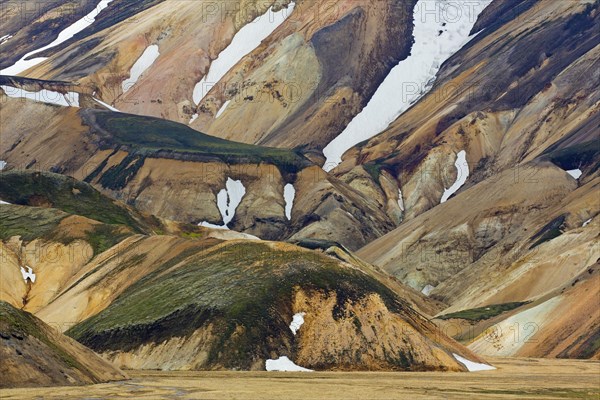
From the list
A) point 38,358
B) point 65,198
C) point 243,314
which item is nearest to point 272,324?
point 243,314

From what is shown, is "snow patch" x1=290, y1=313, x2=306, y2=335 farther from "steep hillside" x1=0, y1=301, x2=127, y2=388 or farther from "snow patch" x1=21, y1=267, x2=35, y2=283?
"snow patch" x1=21, y1=267, x2=35, y2=283

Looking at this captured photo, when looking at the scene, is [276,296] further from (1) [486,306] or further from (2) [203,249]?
(1) [486,306]

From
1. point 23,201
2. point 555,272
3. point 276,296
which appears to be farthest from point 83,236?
point 555,272

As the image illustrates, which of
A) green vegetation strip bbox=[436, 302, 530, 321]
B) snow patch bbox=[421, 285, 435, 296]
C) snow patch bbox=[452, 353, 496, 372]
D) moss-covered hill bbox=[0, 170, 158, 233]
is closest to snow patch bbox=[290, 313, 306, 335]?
snow patch bbox=[452, 353, 496, 372]

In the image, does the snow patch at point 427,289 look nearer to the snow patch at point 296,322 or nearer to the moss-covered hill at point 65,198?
the moss-covered hill at point 65,198

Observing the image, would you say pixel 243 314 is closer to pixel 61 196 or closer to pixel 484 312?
pixel 484 312

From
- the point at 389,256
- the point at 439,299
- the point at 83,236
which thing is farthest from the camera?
the point at 389,256
